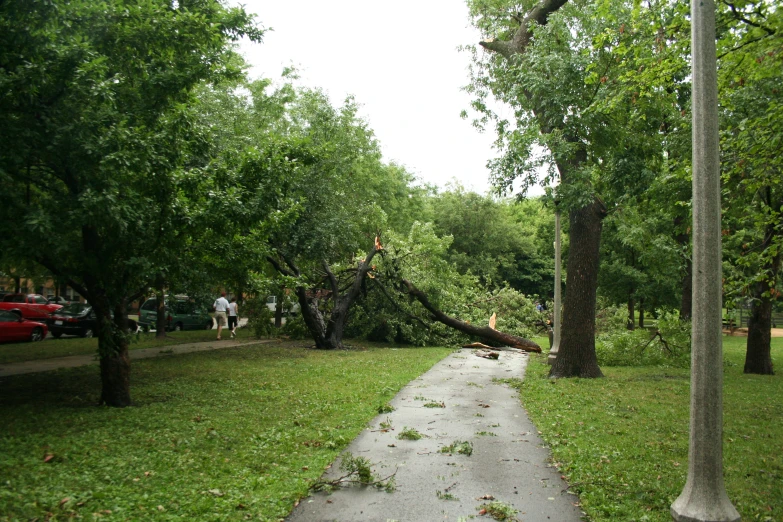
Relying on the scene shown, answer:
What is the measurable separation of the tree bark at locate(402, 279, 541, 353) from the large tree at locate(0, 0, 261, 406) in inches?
544

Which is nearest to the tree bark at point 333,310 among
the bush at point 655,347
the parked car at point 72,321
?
the parked car at point 72,321

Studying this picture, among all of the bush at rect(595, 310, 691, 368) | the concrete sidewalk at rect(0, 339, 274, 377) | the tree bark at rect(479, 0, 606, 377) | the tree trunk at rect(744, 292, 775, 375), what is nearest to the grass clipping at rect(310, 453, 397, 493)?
the concrete sidewalk at rect(0, 339, 274, 377)

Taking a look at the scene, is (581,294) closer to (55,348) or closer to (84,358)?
(84,358)

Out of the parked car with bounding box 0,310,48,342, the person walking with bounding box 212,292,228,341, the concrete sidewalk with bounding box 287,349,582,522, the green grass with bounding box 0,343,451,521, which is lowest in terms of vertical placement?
the concrete sidewalk with bounding box 287,349,582,522

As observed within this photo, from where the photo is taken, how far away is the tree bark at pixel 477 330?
22.8m

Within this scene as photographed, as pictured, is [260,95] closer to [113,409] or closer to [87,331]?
[87,331]

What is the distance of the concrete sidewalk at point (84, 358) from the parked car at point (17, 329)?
5.45m

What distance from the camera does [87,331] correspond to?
81.3 feet

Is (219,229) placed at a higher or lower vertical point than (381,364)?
higher

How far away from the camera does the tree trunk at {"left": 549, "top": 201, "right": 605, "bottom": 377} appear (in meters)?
14.0

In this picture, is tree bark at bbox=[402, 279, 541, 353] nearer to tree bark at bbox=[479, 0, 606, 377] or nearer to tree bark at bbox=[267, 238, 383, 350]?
tree bark at bbox=[267, 238, 383, 350]

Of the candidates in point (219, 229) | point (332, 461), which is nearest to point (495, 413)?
point (332, 461)

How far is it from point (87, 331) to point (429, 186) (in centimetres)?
3347

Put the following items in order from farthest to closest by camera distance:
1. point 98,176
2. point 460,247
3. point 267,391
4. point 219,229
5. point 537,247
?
point 537,247
point 460,247
point 267,391
point 219,229
point 98,176
